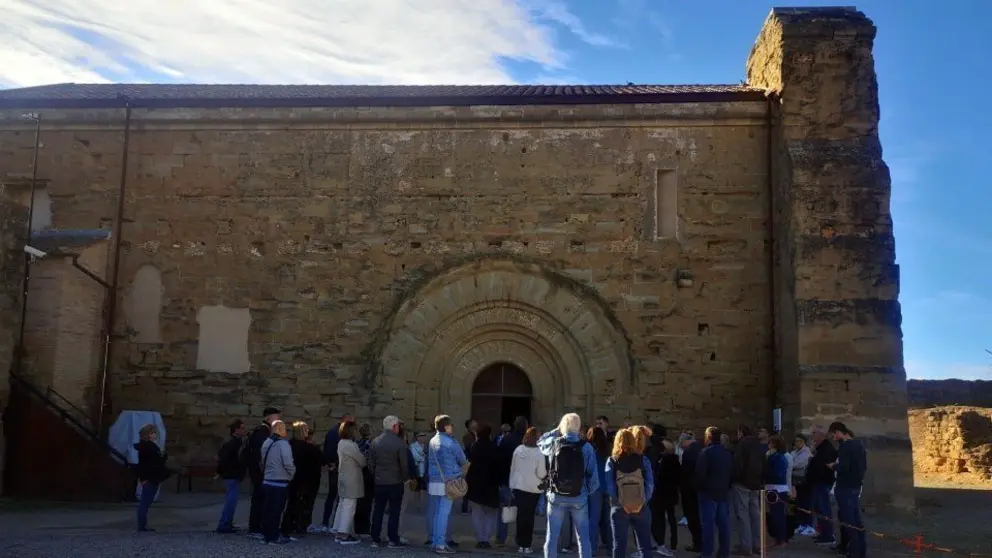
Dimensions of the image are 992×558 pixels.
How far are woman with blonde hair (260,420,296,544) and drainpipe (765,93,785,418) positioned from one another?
6977mm

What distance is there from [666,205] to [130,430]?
829 cm

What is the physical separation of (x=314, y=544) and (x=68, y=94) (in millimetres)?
10665

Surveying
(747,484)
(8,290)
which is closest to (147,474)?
(8,290)

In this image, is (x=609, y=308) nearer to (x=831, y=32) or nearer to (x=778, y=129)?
(x=778, y=129)

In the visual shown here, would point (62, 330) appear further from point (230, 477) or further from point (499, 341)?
point (499, 341)

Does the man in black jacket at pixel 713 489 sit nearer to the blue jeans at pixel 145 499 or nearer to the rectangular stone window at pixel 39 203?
the blue jeans at pixel 145 499

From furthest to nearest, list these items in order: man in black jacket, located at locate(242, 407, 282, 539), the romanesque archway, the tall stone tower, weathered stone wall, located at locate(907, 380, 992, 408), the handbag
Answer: weathered stone wall, located at locate(907, 380, 992, 408), the romanesque archway, the tall stone tower, man in black jacket, located at locate(242, 407, 282, 539), the handbag

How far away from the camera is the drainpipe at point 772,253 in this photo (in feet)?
41.2

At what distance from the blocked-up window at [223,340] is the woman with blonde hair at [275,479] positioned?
462cm

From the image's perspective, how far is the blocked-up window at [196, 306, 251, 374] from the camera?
43.6 feet

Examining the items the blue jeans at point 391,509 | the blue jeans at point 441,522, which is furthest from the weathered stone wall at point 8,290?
the blue jeans at point 441,522

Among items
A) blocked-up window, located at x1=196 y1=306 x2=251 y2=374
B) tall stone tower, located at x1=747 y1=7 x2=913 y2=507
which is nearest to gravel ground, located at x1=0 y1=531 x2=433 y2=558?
blocked-up window, located at x1=196 y1=306 x2=251 y2=374

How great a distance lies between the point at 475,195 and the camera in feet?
43.8

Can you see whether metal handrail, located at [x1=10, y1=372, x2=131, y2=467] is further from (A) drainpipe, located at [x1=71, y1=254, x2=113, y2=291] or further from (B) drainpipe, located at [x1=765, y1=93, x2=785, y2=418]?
(B) drainpipe, located at [x1=765, y1=93, x2=785, y2=418]
